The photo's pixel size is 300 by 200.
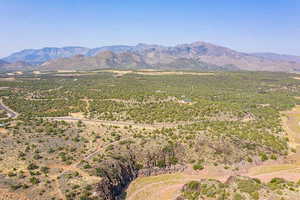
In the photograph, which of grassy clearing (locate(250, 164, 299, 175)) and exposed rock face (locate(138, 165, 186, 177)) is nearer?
exposed rock face (locate(138, 165, 186, 177))

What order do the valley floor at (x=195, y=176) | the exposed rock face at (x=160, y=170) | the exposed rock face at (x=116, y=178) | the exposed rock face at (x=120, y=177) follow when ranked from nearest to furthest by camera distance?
1. the exposed rock face at (x=116, y=178)
2. the exposed rock face at (x=120, y=177)
3. the valley floor at (x=195, y=176)
4. the exposed rock face at (x=160, y=170)

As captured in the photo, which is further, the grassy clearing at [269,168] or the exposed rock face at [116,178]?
the grassy clearing at [269,168]

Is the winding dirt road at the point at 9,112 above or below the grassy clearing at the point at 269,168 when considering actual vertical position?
above

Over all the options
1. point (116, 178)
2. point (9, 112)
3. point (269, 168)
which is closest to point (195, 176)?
point (116, 178)

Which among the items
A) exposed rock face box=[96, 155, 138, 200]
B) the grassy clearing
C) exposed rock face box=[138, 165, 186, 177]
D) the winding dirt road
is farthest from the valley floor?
the winding dirt road

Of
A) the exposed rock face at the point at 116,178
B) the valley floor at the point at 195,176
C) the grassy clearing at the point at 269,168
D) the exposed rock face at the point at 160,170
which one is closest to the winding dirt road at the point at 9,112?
the exposed rock face at the point at 116,178

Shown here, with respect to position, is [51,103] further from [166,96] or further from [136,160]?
[136,160]

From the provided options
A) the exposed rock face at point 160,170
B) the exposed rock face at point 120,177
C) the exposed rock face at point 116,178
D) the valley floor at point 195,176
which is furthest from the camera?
the exposed rock face at point 160,170

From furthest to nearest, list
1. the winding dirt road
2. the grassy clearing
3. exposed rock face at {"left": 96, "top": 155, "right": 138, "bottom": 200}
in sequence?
the winding dirt road, the grassy clearing, exposed rock face at {"left": 96, "top": 155, "right": 138, "bottom": 200}

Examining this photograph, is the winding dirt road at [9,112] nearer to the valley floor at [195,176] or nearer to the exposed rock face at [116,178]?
the exposed rock face at [116,178]

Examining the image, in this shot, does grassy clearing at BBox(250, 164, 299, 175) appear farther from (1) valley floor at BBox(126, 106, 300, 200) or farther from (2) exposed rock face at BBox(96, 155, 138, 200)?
(2) exposed rock face at BBox(96, 155, 138, 200)

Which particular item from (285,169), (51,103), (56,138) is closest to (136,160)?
(56,138)
